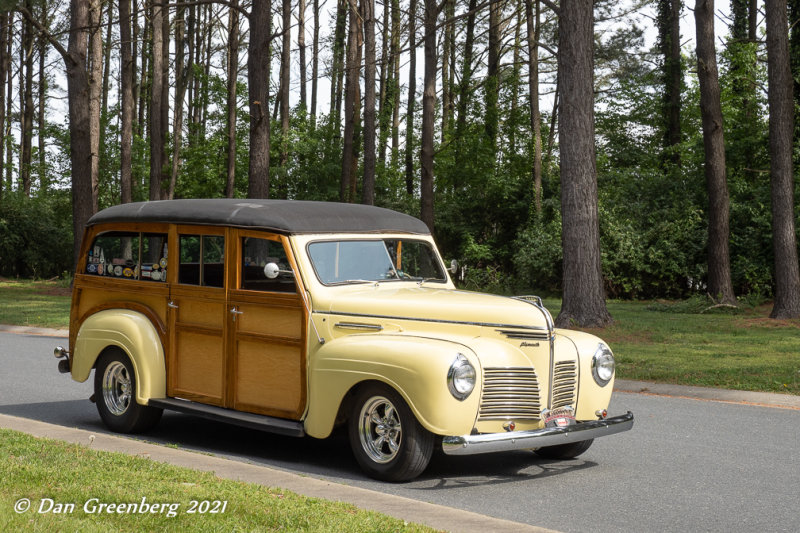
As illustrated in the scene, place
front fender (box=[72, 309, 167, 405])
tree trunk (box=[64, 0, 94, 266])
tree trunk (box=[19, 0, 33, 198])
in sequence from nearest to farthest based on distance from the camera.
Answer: front fender (box=[72, 309, 167, 405])
tree trunk (box=[64, 0, 94, 266])
tree trunk (box=[19, 0, 33, 198])

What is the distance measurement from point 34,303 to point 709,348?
1776 centimetres

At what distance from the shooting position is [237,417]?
792 centimetres

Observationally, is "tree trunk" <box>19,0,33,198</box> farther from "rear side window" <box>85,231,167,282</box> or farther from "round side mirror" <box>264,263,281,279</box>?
"round side mirror" <box>264,263,281,279</box>

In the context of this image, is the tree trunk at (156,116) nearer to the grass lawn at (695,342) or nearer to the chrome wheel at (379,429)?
the grass lawn at (695,342)

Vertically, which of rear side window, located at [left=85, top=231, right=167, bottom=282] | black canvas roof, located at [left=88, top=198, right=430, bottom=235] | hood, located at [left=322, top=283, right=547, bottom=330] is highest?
black canvas roof, located at [left=88, top=198, right=430, bottom=235]

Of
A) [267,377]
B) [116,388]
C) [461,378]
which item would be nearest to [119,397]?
[116,388]

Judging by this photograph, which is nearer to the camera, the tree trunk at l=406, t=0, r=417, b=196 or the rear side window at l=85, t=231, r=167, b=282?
the rear side window at l=85, t=231, r=167, b=282

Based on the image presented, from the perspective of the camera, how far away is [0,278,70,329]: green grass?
2048 cm

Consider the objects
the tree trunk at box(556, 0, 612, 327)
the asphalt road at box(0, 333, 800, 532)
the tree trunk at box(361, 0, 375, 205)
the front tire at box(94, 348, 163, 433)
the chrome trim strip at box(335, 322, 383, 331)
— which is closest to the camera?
the asphalt road at box(0, 333, 800, 532)

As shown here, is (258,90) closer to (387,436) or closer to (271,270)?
(271,270)

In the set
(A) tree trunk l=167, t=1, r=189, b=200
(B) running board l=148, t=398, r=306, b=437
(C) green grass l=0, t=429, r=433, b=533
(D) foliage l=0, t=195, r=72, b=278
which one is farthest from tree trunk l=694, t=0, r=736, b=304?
(A) tree trunk l=167, t=1, r=189, b=200

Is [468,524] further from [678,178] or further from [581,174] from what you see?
[678,178]

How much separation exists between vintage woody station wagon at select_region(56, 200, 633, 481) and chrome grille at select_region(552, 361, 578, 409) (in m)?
0.01

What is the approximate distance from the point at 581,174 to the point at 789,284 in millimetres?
5974
